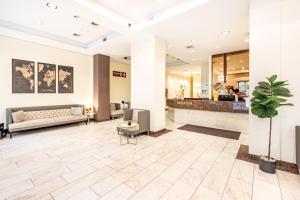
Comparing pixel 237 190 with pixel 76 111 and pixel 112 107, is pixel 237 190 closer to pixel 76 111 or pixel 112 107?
pixel 76 111

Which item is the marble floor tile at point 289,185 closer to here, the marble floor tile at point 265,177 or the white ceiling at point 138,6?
the marble floor tile at point 265,177

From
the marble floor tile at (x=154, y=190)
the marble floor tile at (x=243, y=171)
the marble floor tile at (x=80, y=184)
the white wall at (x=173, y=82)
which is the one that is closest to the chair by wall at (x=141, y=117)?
the marble floor tile at (x=80, y=184)

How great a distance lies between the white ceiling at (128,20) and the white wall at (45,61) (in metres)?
0.42

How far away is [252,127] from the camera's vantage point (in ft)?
9.74

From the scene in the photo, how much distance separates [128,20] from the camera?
420 centimetres

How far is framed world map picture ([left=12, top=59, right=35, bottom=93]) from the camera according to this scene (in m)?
5.04

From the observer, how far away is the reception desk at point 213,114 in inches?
198

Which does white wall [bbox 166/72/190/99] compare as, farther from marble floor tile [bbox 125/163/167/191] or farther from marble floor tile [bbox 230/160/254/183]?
marble floor tile [bbox 125/163/167/191]

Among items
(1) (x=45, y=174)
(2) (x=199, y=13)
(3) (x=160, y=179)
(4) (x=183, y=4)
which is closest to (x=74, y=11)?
(4) (x=183, y=4)

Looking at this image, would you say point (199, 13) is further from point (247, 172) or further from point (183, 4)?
point (247, 172)

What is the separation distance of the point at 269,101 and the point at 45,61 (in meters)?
7.10

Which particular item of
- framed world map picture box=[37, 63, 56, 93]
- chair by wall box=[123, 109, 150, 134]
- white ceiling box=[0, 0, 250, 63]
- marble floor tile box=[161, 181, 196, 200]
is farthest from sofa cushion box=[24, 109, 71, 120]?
marble floor tile box=[161, 181, 196, 200]

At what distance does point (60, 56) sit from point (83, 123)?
302 centimetres

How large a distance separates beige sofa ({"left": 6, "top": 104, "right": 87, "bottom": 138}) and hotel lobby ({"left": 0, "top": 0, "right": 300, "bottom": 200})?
0.03 meters
